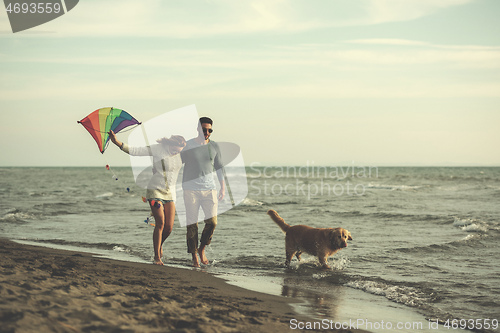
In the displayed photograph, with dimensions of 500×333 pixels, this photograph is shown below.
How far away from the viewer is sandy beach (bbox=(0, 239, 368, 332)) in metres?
3.22

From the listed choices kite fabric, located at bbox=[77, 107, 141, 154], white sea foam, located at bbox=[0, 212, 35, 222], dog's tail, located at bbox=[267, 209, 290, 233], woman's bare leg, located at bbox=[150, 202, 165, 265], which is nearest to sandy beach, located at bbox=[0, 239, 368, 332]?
woman's bare leg, located at bbox=[150, 202, 165, 265]

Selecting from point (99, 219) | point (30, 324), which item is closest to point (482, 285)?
point (30, 324)

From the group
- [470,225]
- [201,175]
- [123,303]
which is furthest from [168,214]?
[470,225]

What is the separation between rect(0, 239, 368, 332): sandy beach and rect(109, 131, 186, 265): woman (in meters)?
1.18

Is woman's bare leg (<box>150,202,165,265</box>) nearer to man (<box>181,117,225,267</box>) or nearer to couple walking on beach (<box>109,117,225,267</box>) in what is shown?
couple walking on beach (<box>109,117,225,267</box>)

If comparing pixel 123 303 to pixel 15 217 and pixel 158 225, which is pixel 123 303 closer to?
pixel 158 225

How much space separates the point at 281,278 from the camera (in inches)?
271

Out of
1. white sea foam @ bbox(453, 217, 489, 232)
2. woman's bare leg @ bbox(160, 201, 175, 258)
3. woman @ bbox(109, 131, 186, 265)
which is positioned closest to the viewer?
woman @ bbox(109, 131, 186, 265)

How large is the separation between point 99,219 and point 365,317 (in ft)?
35.9

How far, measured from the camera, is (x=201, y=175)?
709cm

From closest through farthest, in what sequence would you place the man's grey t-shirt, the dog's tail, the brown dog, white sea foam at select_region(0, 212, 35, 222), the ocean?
the ocean
the man's grey t-shirt
the brown dog
the dog's tail
white sea foam at select_region(0, 212, 35, 222)

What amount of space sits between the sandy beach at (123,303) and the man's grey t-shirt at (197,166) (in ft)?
5.49

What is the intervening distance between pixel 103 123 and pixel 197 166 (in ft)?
5.23

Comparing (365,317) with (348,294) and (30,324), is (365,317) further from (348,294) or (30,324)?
(30,324)
